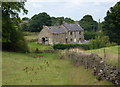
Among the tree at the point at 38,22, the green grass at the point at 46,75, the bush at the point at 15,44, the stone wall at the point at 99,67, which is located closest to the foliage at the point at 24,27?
the tree at the point at 38,22

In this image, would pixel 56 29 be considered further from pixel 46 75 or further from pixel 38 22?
pixel 46 75

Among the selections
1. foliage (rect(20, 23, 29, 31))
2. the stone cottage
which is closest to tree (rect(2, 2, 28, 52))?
the stone cottage

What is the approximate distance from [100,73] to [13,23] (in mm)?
17016

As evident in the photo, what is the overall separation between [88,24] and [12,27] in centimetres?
4931

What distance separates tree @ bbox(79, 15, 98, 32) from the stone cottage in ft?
66.3

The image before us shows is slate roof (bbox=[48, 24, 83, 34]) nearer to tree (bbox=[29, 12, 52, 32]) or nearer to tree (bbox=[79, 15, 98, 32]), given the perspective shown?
tree (bbox=[29, 12, 52, 32])

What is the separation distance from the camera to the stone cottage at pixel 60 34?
147 ft

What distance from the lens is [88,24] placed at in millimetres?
71938

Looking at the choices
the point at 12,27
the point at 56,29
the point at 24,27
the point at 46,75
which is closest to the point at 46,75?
the point at 46,75

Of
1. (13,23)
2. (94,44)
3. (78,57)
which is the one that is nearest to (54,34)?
(94,44)

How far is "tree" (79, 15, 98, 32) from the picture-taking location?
2813 inches

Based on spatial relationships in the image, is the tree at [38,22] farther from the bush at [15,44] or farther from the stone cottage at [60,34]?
the bush at [15,44]

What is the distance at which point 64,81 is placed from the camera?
43.4 feet

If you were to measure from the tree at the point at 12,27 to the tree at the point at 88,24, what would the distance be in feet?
153
